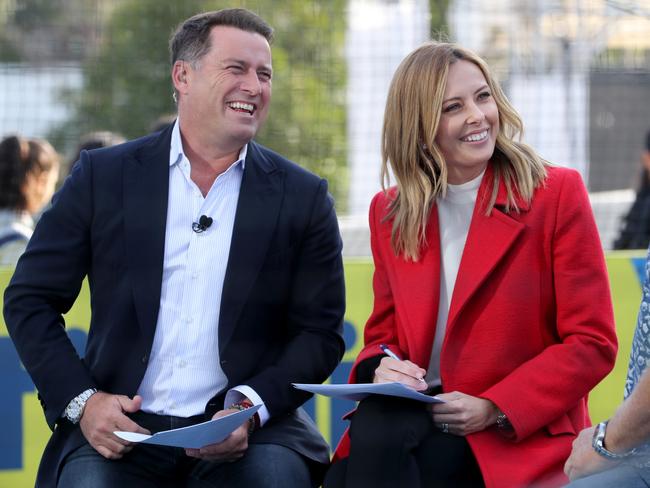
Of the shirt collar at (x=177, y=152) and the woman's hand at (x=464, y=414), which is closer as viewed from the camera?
the woman's hand at (x=464, y=414)

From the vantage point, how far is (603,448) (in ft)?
9.48

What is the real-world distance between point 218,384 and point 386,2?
664 centimetres

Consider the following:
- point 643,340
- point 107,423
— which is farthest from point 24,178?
point 643,340

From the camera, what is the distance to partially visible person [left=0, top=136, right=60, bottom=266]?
6.48 m

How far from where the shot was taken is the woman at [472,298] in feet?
11.4

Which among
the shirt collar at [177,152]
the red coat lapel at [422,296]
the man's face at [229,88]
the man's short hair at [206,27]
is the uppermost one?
the man's short hair at [206,27]

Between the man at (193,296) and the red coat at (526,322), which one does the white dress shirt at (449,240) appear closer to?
the red coat at (526,322)


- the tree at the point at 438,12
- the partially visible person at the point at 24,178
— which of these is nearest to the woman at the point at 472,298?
the partially visible person at the point at 24,178

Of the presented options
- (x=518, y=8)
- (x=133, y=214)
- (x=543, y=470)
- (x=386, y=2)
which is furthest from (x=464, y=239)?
(x=518, y=8)

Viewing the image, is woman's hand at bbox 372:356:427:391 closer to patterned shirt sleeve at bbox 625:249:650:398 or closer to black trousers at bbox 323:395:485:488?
black trousers at bbox 323:395:485:488

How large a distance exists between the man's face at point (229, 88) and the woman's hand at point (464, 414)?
111 cm

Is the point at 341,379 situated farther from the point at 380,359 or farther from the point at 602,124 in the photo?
the point at 602,124

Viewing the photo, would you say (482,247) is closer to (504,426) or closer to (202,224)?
(504,426)

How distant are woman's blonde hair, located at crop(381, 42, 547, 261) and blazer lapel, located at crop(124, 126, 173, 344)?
29.7 inches
